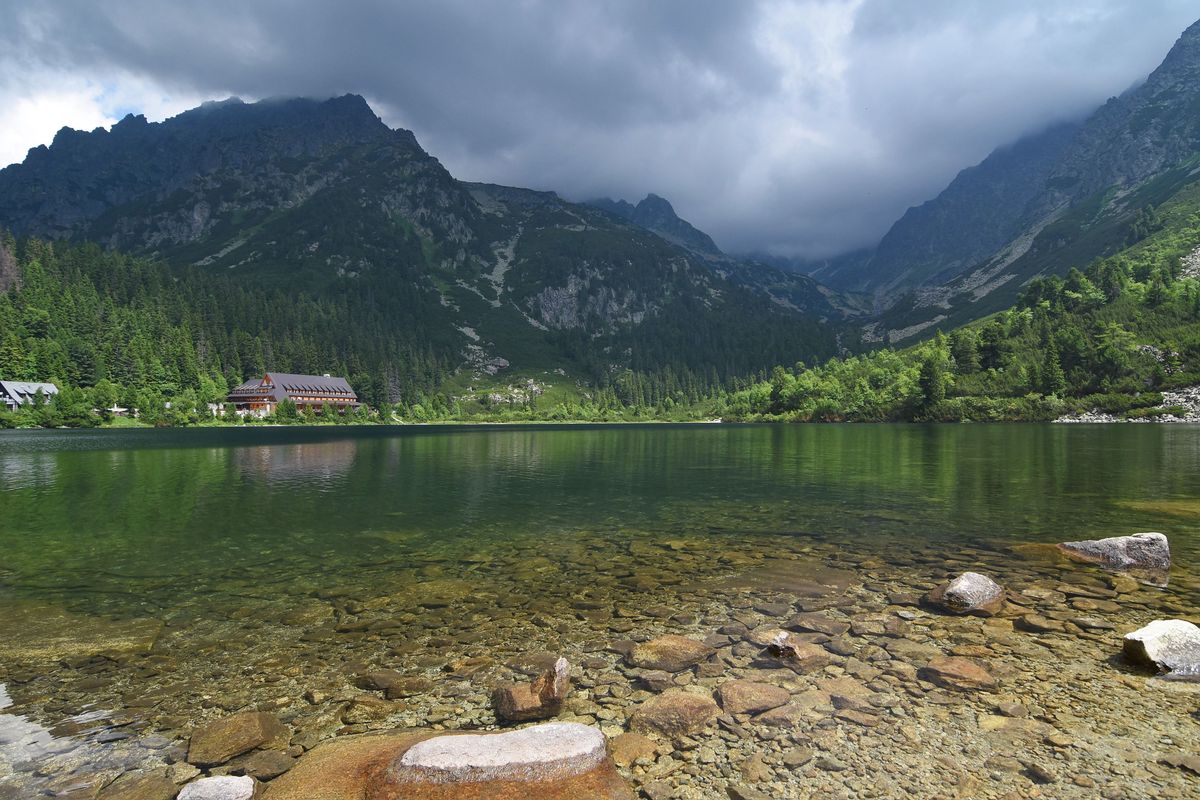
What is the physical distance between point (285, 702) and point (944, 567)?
84.4 feet

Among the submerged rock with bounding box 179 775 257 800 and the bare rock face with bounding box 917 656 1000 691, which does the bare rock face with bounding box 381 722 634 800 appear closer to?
the submerged rock with bounding box 179 775 257 800

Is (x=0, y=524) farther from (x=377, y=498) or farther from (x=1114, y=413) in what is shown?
(x=1114, y=413)

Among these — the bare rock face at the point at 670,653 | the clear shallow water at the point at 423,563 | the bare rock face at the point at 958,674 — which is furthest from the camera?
the bare rock face at the point at 670,653

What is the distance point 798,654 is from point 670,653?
3501 millimetres

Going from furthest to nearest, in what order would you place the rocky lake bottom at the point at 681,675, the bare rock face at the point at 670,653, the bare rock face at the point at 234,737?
the bare rock face at the point at 670,653
the bare rock face at the point at 234,737
the rocky lake bottom at the point at 681,675

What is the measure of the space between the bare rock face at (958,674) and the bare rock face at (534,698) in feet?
29.8

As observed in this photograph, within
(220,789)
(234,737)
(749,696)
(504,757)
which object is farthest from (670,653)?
(220,789)

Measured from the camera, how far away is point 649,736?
11766 mm

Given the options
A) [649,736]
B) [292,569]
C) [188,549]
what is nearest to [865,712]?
[649,736]

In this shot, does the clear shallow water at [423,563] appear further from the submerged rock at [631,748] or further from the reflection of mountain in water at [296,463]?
the reflection of mountain in water at [296,463]

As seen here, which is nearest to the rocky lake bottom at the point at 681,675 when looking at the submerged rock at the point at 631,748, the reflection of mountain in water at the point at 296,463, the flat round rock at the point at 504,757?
the submerged rock at the point at 631,748

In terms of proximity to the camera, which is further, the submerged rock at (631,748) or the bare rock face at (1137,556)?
the bare rock face at (1137,556)

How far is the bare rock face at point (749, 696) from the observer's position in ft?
41.9

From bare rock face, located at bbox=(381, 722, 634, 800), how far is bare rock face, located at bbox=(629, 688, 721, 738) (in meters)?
1.88
